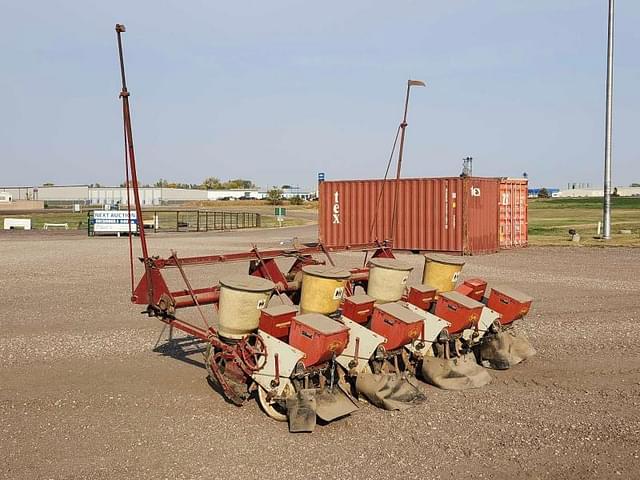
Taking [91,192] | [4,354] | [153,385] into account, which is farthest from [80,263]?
[91,192]

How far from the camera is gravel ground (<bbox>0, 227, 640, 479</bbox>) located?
17.6 ft

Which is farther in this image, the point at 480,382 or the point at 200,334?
the point at 480,382

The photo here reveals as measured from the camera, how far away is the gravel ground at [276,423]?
537 centimetres

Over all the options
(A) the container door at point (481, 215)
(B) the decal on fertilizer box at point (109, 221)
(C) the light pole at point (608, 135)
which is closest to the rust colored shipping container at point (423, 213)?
(A) the container door at point (481, 215)

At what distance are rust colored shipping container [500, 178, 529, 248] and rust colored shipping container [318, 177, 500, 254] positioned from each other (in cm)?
68

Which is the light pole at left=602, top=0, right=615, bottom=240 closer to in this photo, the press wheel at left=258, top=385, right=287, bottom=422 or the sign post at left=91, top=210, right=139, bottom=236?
the sign post at left=91, top=210, right=139, bottom=236

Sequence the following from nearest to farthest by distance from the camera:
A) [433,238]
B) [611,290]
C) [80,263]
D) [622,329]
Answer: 1. [622,329]
2. [611,290]
3. [80,263]
4. [433,238]

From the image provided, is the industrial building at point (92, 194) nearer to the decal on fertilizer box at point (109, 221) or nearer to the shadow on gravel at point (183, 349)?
the decal on fertilizer box at point (109, 221)

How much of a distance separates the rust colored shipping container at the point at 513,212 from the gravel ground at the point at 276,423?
16903 mm

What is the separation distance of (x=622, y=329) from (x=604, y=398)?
158 inches

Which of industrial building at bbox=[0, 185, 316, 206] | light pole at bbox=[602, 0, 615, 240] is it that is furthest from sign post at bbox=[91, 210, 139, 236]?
industrial building at bbox=[0, 185, 316, 206]

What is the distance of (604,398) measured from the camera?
23.3ft

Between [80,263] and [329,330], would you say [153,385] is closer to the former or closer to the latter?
[329,330]

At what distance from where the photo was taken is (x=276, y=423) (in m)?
6.37
